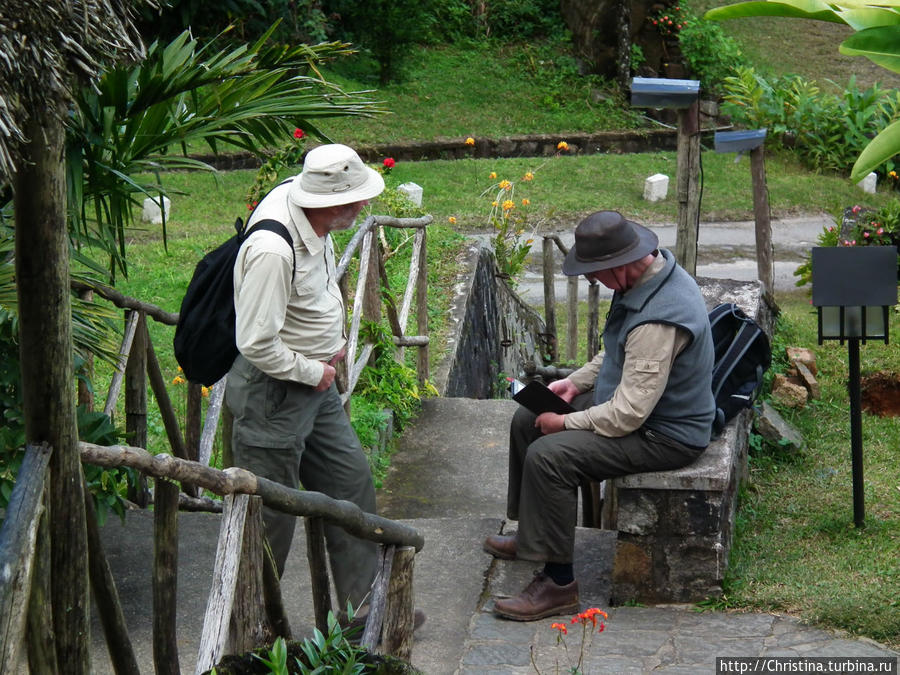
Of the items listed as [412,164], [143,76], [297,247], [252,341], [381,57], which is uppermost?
[143,76]

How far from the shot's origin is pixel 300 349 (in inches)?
149

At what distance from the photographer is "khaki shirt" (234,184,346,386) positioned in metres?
3.54

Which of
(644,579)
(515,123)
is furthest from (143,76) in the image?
(515,123)

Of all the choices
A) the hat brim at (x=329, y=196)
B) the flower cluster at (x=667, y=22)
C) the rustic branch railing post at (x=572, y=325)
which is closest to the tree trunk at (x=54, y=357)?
the hat brim at (x=329, y=196)

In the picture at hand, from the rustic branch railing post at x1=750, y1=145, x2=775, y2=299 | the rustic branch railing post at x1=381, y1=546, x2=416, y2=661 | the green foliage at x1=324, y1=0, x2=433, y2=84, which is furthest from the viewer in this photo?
the green foliage at x1=324, y1=0, x2=433, y2=84

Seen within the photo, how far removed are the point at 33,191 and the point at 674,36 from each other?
1750 cm

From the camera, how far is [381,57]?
1719cm

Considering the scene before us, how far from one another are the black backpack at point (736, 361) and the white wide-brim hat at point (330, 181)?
71.6 inches

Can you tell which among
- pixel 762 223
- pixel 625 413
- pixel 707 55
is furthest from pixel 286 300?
pixel 707 55

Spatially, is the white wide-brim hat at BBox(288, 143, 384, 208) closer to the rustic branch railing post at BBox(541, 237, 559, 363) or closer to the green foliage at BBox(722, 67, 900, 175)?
the rustic branch railing post at BBox(541, 237, 559, 363)

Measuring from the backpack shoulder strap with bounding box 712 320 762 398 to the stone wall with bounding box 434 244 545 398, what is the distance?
2.62 m

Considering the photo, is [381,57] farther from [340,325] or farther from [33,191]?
[33,191]

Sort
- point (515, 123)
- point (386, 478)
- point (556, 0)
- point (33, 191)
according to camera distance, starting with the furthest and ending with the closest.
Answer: point (556, 0)
point (515, 123)
point (386, 478)
point (33, 191)

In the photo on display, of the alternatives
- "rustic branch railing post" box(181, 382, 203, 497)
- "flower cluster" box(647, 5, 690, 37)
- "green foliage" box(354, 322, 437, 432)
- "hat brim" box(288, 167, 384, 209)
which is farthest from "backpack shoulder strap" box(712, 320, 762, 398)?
"flower cluster" box(647, 5, 690, 37)
